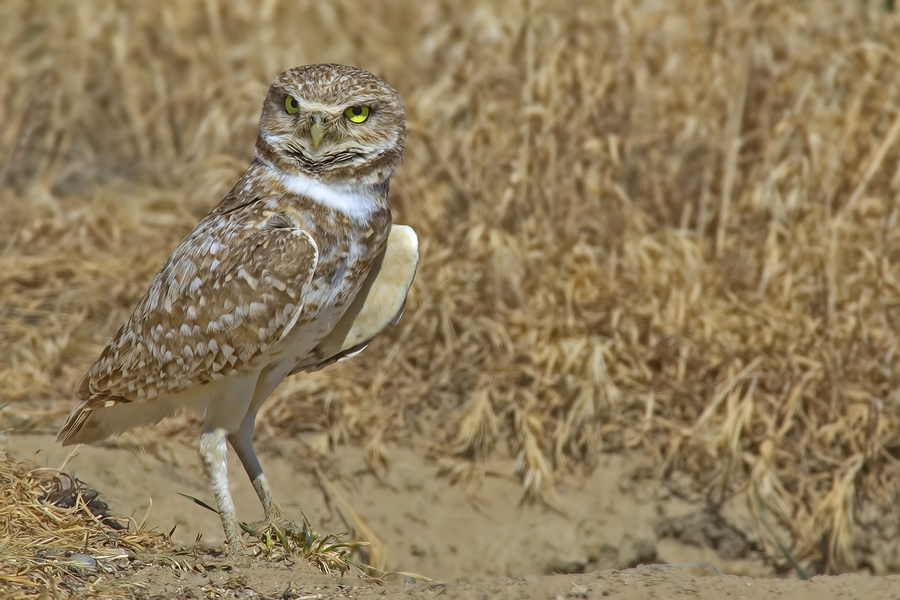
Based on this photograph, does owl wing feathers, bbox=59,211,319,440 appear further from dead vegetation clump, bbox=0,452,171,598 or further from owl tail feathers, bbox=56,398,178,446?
dead vegetation clump, bbox=0,452,171,598

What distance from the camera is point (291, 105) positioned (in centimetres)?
342

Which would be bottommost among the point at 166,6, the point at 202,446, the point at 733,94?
the point at 202,446

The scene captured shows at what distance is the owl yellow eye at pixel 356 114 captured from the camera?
3.41 m

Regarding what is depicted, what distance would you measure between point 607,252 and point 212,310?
8.60 ft

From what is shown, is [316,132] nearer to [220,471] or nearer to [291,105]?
[291,105]

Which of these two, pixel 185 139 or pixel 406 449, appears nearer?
pixel 406 449

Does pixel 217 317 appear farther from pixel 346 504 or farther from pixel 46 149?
pixel 46 149

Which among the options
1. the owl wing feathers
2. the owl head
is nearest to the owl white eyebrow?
the owl head

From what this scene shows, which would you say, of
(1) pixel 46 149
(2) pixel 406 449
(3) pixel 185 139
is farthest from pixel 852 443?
(1) pixel 46 149

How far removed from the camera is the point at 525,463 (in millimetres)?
4816

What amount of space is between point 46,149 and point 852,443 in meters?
5.11

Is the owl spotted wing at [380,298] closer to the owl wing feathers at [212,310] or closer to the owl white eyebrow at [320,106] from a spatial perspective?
the owl wing feathers at [212,310]

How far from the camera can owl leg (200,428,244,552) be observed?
11.3ft

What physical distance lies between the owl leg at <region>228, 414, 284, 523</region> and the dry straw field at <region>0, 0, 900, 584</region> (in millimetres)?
1024
